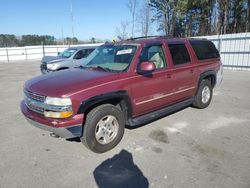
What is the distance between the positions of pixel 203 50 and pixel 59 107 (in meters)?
4.39

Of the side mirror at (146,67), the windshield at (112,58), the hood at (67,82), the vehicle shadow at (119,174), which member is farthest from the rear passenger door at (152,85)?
the vehicle shadow at (119,174)

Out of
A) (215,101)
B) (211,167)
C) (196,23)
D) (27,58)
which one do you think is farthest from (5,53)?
(211,167)

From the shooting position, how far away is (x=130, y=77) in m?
4.04

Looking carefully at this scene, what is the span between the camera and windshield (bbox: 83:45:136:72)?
426cm

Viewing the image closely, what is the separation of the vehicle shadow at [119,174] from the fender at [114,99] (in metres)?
0.87

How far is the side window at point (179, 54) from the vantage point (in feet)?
16.3

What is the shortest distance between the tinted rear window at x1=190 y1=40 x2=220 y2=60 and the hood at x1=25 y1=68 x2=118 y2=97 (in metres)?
2.88

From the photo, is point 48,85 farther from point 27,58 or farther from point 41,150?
point 27,58

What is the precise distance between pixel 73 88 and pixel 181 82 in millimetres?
2744

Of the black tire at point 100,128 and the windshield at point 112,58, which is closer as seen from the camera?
the black tire at point 100,128

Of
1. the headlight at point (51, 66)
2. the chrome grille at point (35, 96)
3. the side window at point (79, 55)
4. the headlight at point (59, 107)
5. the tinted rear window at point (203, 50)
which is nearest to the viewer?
the headlight at point (59, 107)

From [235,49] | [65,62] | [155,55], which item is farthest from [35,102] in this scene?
[235,49]

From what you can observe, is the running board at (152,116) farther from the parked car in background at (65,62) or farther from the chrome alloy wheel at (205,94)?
the parked car in background at (65,62)

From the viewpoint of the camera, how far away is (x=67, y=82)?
3.67 metres
